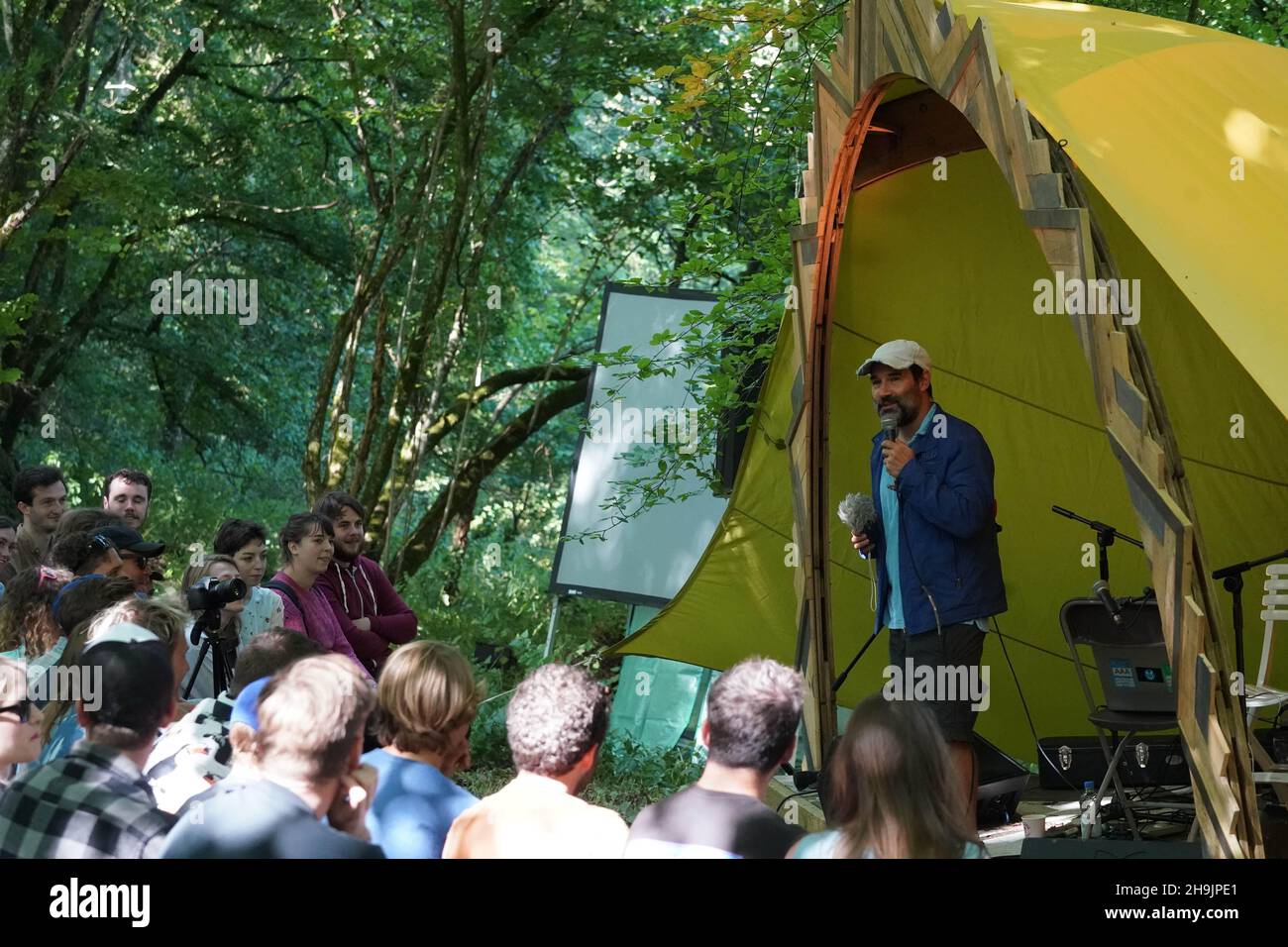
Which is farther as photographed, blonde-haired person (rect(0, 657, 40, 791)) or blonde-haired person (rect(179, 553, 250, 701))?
blonde-haired person (rect(179, 553, 250, 701))

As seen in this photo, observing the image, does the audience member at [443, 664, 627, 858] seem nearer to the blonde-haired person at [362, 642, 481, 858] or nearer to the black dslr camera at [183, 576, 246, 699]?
the blonde-haired person at [362, 642, 481, 858]

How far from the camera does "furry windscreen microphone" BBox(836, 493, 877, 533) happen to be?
16.4 ft

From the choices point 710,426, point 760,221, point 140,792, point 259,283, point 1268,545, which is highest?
point 259,283

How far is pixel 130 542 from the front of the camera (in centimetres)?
503

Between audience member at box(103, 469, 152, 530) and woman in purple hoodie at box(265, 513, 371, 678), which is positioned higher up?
audience member at box(103, 469, 152, 530)

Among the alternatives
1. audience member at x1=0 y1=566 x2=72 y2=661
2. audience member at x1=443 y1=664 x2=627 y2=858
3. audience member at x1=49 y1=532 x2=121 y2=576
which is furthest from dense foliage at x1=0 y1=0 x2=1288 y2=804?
audience member at x1=443 y1=664 x2=627 y2=858

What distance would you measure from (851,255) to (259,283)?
957 cm

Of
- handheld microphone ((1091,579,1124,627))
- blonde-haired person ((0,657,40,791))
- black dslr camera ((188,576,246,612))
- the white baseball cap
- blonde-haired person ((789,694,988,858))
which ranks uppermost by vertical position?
the white baseball cap

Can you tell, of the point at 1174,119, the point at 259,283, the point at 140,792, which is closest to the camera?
the point at 140,792

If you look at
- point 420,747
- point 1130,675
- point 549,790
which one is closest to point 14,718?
point 420,747

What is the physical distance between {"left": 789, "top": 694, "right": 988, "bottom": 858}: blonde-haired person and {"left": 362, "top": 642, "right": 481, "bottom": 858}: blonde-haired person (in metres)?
0.89

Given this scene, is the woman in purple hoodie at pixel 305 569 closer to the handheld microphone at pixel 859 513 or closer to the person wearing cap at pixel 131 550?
the person wearing cap at pixel 131 550
